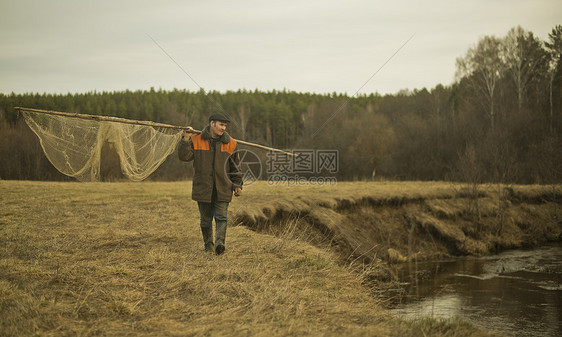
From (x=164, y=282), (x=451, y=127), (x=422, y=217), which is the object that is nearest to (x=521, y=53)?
(x=451, y=127)

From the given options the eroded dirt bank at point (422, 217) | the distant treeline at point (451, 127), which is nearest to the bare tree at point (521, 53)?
the distant treeline at point (451, 127)

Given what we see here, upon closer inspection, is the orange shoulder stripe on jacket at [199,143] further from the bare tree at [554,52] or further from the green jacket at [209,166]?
the bare tree at [554,52]

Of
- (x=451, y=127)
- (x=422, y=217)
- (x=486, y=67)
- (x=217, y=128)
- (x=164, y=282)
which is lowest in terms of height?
(x=422, y=217)

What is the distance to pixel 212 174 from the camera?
316 inches

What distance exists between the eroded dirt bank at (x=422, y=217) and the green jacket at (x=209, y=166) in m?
7.50

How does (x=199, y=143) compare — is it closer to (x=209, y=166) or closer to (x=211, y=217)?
(x=209, y=166)

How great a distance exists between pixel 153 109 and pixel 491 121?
4449 centimetres

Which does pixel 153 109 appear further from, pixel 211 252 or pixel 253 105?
pixel 211 252

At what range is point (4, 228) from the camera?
10281 mm

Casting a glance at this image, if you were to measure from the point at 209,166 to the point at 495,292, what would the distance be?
10735 mm

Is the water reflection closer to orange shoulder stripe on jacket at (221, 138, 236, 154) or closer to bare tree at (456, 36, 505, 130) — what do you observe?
orange shoulder stripe on jacket at (221, 138, 236, 154)

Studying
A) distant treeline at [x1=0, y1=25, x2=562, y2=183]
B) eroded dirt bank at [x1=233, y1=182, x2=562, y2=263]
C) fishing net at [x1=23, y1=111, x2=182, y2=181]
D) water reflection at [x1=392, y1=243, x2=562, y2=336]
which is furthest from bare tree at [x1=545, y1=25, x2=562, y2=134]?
fishing net at [x1=23, y1=111, x2=182, y2=181]

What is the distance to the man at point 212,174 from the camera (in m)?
7.96

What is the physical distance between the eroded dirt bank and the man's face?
7.70m
